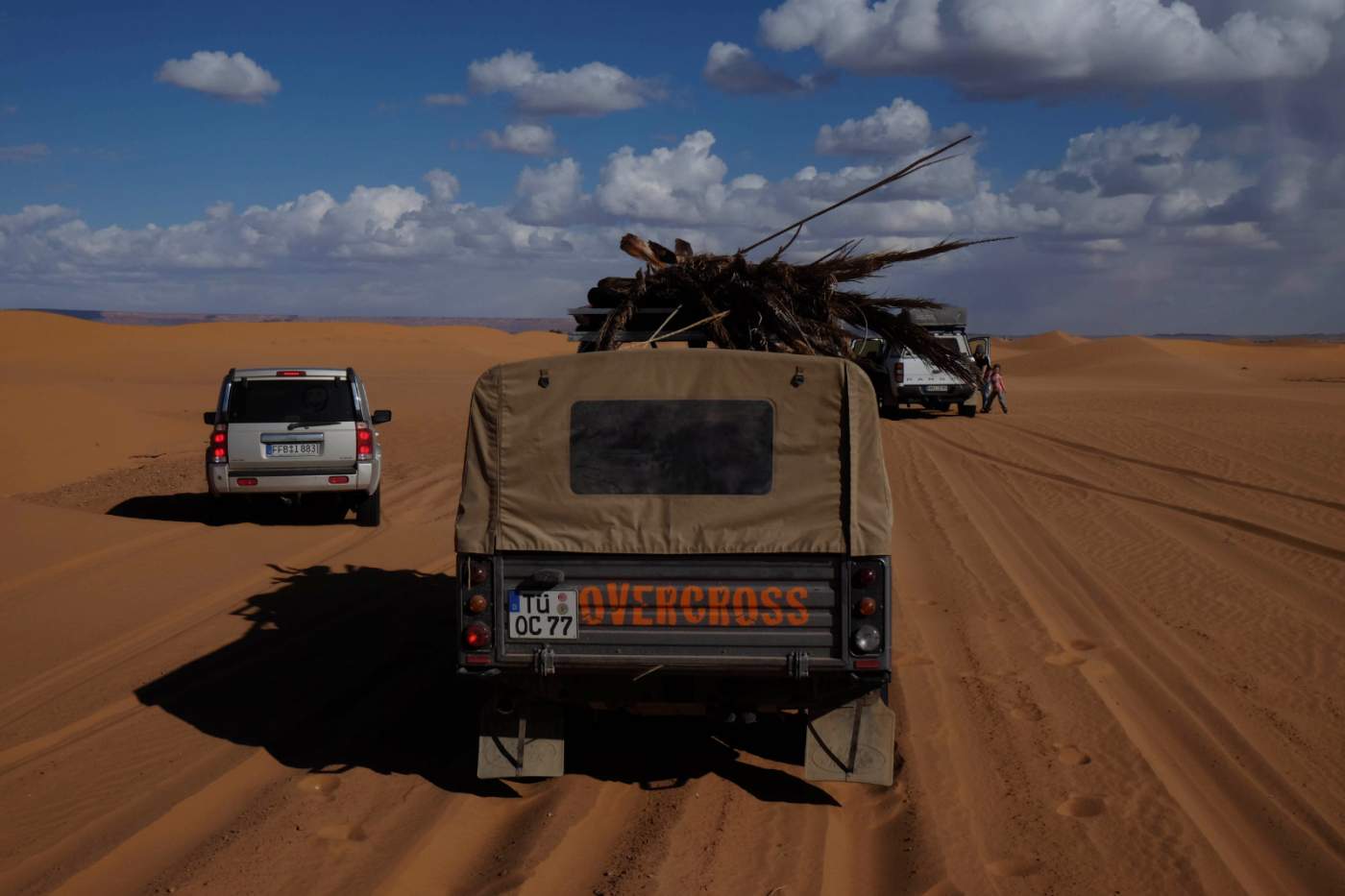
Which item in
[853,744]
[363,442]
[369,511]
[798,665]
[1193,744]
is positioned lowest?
[1193,744]

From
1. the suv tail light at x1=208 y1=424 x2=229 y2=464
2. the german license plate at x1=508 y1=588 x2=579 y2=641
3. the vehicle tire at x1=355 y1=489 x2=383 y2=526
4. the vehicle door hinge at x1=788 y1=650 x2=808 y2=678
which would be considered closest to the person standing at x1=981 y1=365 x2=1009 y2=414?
the vehicle tire at x1=355 y1=489 x2=383 y2=526

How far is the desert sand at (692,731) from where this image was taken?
528cm

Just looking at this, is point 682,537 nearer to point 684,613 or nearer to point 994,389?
point 684,613

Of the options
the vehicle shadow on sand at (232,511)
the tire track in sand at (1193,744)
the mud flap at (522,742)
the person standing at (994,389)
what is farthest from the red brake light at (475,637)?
the person standing at (994,389)

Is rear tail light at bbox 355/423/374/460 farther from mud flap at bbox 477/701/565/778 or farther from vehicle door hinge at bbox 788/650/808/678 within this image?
vehicle door hinge at bbox 788/650/808/678

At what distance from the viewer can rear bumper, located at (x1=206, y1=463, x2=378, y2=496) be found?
13453 millimetres

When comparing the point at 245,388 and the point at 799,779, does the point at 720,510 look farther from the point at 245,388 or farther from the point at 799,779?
the point at 245,388

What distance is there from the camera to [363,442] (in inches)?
542

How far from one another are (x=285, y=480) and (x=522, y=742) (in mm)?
8285

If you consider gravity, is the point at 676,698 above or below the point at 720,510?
below

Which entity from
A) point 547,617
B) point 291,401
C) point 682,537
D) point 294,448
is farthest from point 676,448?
point 291,401

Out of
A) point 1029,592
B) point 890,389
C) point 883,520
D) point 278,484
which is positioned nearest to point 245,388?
point 278,484

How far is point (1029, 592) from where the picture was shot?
1070 centimetres

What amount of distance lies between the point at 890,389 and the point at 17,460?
65.8ft
